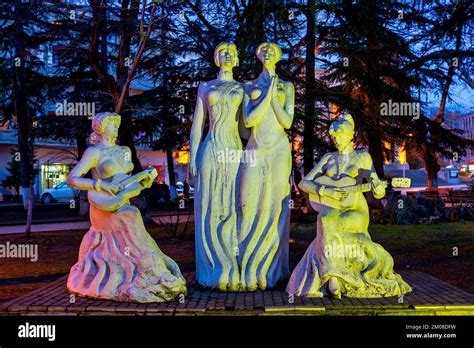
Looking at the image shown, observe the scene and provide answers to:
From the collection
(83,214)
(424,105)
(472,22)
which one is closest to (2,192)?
(83,214)

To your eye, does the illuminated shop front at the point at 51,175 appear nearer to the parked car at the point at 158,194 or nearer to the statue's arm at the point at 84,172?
the parked car at the point at 158,194

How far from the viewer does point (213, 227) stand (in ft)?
23.8

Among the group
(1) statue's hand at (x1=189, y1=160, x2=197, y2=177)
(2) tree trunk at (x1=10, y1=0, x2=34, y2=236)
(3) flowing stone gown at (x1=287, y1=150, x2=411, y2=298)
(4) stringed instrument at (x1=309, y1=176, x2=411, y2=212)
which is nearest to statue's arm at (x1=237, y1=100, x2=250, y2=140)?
(1) statue's hand at (x1=189, y1=160, x2=197, y2=177)

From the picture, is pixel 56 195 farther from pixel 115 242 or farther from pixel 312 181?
pixel 312 181

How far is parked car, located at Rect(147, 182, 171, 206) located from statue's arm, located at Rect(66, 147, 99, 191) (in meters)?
26.6

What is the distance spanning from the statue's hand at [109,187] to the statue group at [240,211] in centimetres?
1

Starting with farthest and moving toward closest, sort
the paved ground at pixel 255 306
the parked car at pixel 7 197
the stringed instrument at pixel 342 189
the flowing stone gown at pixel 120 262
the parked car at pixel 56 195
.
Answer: the parked car at pixel 7 197
the parked car at pixel 56 195
the stringed instrument at pixel 342 189
the flowing stone gown at pixel 120 262
the paved ground at pixel 255 306

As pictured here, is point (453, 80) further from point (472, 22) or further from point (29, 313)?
point (29, 313)

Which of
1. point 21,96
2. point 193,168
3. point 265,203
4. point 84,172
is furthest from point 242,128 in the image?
point 21,96

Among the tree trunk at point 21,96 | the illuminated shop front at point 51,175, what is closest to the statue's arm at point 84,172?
the tree trunk at point 21,96

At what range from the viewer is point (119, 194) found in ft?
21.8

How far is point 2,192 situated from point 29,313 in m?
33.8

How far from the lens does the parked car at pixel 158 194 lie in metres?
33.4

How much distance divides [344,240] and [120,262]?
2565 millimetres
